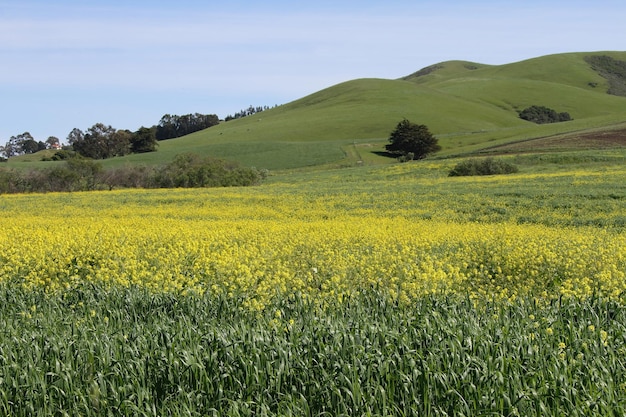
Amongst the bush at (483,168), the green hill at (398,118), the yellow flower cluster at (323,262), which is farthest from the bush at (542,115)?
the yellow flower cluster at (323,262)

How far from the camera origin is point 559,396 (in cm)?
495

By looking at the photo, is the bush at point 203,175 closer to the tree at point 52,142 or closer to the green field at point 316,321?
the green field at point 316,321

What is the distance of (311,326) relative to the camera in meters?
6.64

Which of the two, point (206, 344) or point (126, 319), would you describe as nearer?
point (206, 344)

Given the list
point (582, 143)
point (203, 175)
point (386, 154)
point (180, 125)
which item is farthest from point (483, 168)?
point (180, 125)

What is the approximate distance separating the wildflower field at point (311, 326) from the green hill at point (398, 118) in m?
62.4

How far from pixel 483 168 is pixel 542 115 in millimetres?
96819

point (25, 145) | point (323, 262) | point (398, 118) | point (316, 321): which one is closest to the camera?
point (316, 321)

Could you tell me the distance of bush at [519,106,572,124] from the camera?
132500 mm

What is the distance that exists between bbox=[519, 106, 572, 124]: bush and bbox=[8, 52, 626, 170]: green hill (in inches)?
93.1

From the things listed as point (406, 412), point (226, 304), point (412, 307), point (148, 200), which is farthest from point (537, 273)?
point (148, 200)

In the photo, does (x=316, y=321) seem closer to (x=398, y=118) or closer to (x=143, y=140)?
(x=143, y=140)

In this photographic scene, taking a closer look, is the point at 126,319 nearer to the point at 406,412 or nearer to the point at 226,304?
the point at 226,304

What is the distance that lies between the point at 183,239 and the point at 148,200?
21.0 meters
